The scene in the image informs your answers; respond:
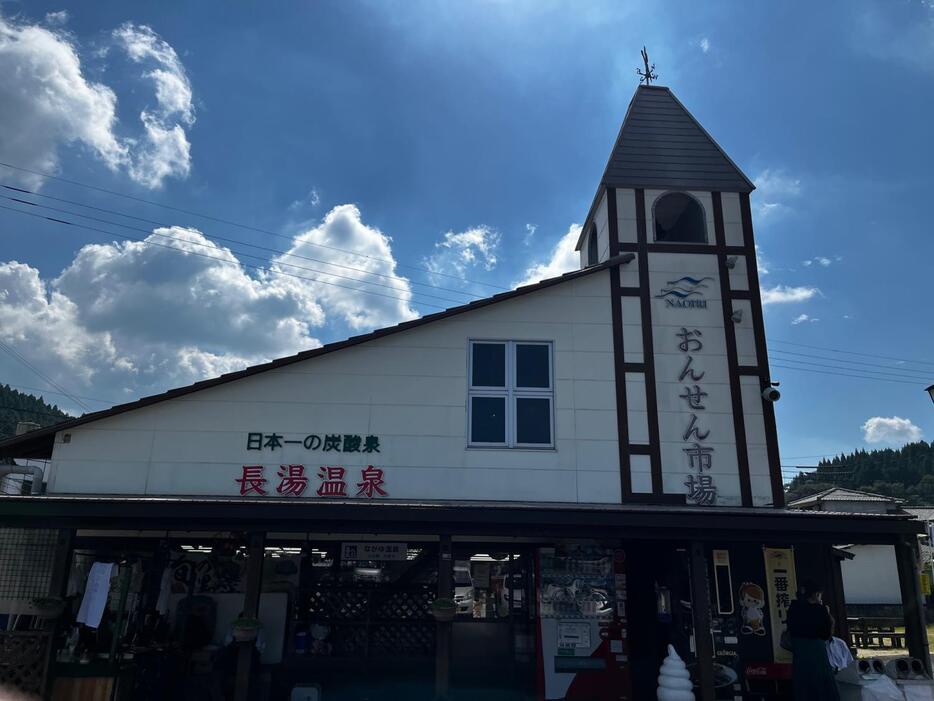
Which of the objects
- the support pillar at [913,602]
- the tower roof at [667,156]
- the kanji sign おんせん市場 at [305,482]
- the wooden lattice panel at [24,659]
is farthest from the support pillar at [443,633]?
the tower roof at [667,156]

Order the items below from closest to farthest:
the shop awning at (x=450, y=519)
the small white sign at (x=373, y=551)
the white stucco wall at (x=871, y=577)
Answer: the shop awning at (x=450, y=519) < the small white sign at (x=373, y=551) < the white stucco wall at (x=871, y=577)

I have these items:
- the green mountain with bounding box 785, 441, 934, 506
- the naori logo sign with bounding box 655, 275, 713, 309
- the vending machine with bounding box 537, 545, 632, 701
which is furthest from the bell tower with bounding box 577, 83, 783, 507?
the green mountain with bounding box 785, 441, 934, 506

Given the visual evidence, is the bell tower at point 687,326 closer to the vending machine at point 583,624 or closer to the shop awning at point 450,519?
the vending machine at point 583,624

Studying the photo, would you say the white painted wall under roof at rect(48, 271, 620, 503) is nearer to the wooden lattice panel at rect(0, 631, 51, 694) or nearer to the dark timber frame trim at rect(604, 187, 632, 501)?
the dark timber frame trim at rect(604, 187, 632, 501)

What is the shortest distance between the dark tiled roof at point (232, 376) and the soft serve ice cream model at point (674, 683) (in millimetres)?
5750

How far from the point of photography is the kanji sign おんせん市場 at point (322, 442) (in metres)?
10.2

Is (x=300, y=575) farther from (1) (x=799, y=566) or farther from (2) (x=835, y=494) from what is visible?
(2) (x=835, y=494)

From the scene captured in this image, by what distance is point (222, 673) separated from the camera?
9.88 meters

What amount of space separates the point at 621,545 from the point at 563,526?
255cm

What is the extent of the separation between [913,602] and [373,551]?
762 centimetres

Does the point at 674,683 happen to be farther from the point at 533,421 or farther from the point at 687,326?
the point at 687,326

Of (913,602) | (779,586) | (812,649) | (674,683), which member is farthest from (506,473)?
(913,602)

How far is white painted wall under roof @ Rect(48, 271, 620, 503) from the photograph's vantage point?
33.0ft

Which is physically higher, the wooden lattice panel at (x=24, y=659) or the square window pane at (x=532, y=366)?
the square window pane at (x=532, y=366)
